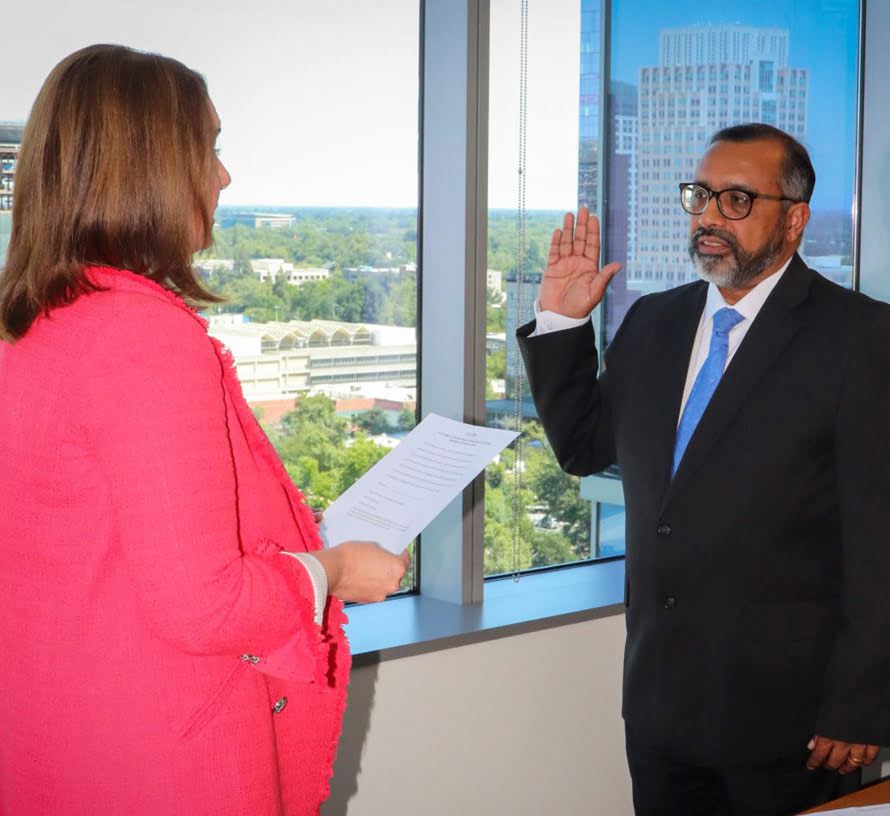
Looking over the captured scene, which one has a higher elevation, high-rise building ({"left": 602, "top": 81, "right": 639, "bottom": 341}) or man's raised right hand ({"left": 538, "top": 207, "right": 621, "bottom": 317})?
high-rise building ({"left": 602, "top": 81, "right": 639, "bottom": 341})

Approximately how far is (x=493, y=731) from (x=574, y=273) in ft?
4.13

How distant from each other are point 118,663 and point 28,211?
0.52 m

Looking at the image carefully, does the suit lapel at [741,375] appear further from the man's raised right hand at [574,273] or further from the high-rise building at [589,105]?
the high-rise building at [589,105]

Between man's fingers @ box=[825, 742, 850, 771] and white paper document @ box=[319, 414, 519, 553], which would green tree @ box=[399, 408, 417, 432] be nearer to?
white paper document @ box=[319, 414, 519, 553]

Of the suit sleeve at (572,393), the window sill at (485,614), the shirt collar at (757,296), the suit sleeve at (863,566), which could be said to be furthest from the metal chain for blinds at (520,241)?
the suit sleeve at (863,566)

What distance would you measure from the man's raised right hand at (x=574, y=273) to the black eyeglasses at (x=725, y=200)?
0.66ft

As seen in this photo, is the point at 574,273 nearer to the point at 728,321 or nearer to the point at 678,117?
the point at 728,321

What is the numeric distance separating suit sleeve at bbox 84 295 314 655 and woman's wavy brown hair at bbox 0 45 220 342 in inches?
3.2

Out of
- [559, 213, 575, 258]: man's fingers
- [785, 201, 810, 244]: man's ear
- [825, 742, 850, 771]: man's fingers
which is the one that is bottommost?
[825, 742, 850, 771]: man's fingers

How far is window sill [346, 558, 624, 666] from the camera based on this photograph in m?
2.66

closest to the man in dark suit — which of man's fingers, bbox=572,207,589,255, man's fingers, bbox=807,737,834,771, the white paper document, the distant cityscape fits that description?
man's fingers, bbox=807,737,834,771

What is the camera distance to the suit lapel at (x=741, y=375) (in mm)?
2018

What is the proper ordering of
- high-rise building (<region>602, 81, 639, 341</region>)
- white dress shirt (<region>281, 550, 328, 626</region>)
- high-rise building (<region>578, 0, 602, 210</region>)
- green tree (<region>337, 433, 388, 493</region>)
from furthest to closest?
high-rise building (<region>602, 81, 639, 341</region>) < high-rise building (<region>578, 0, 602, 210</region>) < green tree (<region>337, 433, 388, 493</region>) < white dress shirt (<region>281, 550, 328, 626</region>)

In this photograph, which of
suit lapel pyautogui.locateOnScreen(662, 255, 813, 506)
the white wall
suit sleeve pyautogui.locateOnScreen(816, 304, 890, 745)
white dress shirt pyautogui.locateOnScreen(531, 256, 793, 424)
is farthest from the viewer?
the white wall
